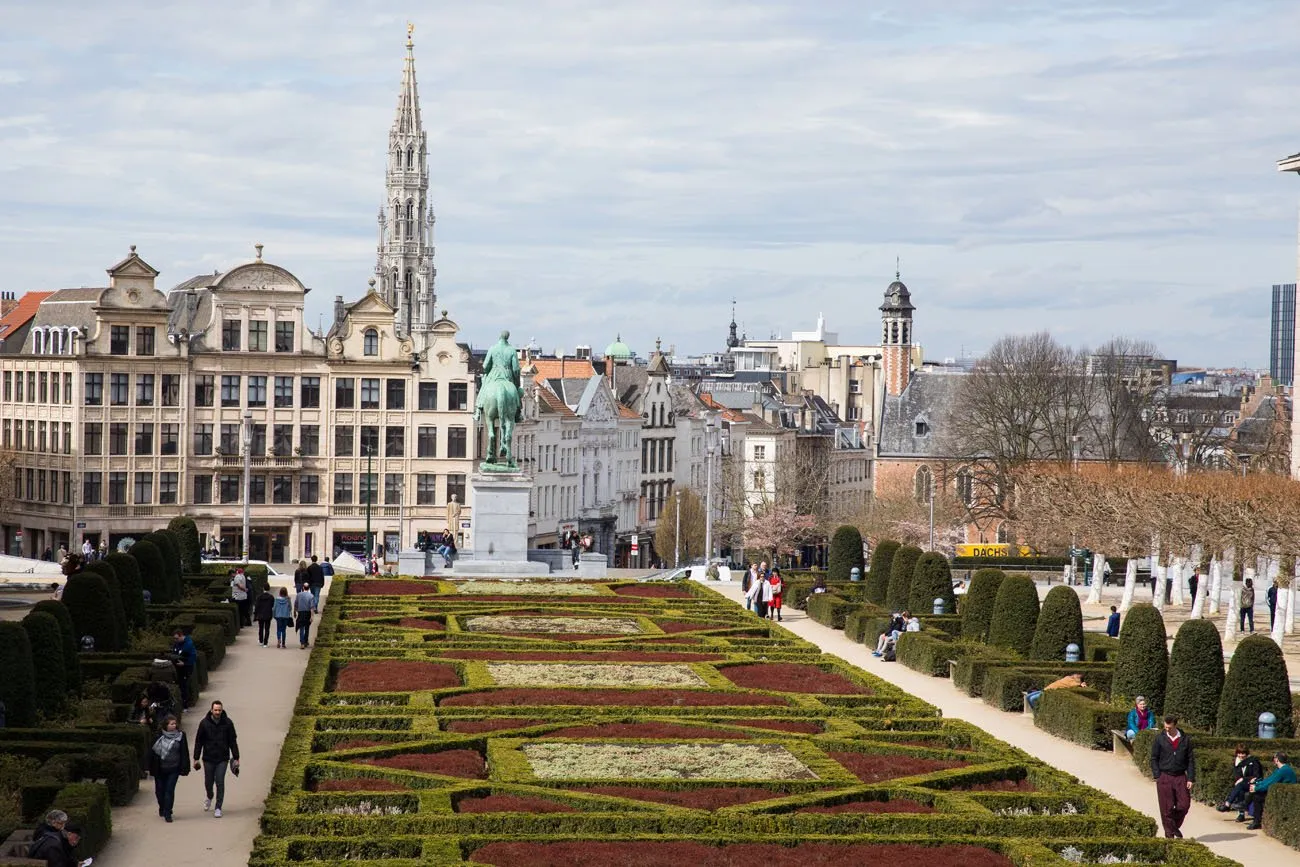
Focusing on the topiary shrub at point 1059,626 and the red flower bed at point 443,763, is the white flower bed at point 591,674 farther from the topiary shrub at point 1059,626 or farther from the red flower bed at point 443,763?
the topiary shrub at point 1059,626

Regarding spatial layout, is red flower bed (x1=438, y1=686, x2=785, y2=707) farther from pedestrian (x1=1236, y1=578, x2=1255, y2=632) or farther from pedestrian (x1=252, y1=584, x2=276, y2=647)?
pedestrian (x1=1236, y1=578, x2=1255, y2=632)

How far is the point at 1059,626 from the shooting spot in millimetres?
41562

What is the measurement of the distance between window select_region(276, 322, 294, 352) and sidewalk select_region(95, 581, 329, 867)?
4963 cm

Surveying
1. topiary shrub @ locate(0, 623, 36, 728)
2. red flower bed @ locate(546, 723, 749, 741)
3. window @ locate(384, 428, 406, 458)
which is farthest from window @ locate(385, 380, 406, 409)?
topiary shrub @ locate(0, 623, 36, 728)

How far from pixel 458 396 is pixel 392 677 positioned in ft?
178

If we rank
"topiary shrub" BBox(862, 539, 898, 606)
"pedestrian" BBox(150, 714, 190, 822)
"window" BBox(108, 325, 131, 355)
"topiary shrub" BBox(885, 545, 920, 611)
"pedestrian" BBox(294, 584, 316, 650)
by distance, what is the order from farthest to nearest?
"window" BBox(108, 325, 131, 355) < "topiary shrub" BBox(862, 539, 898, 606) < "topiary shrub" BBox(885, 545, 920, 611) < "pedestrian" BBox(294, 584, 316, 650) < "pedestrian" BBox(150, 714, 190, 822)

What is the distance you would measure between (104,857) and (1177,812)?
515 inches

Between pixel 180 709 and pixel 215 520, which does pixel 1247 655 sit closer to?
pixel 180 709

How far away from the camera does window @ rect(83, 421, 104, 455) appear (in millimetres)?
85250

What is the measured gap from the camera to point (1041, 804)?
85.9 ft

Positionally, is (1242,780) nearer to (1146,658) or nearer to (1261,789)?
(1261,789)

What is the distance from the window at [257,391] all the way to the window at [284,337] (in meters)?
1.58

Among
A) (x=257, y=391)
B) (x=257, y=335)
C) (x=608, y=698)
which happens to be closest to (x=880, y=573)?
(x=608, y=698)

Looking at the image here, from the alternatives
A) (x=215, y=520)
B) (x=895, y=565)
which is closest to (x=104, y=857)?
(x=895, y=565)
